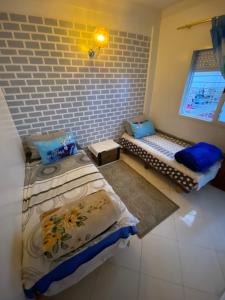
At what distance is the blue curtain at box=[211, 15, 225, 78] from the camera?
1650 mm

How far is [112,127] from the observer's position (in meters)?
2.79

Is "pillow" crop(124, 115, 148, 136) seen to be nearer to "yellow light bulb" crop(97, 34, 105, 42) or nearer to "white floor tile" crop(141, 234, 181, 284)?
"yellow light bulb" crop(97, 34, 105, 42)

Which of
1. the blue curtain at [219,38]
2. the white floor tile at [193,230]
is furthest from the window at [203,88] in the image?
the white floor tile at [193,230]

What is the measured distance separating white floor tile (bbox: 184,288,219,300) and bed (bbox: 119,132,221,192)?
0.97 meters

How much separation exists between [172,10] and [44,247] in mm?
3401

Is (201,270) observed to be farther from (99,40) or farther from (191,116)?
(99,40)

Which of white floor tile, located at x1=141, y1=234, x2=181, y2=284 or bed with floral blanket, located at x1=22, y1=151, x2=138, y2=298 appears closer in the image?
bed with floral blanket, located at x1=22, y1=151, x2=138, y2=298

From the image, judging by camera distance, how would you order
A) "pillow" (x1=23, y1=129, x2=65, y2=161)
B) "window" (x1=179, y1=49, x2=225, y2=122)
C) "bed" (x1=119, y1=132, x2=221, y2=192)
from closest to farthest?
"bed" (x1=119, y1=132, x2=221, y2=192)
"pillow" (x1=23, y1=129, x2=65, y2=161)
"window" (x1=179, y1=49, x2=225, y2=122)

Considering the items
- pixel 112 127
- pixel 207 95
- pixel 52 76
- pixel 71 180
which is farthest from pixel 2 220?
pixel 207 95

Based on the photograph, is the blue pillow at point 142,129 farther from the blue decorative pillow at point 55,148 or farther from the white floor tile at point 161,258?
the white floor tile at point 161,258

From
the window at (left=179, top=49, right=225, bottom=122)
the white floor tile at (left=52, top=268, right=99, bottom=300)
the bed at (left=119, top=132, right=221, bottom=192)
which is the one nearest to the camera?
the white floor tile at (left=52, top=268, right=99, bottom=300)

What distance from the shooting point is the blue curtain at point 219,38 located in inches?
65.0

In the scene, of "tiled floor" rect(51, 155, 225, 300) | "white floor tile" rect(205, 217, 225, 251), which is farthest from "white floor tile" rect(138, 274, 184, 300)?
"white floor tile" rect(205, 217, 225, 251)

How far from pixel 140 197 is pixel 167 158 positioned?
0.70 m
